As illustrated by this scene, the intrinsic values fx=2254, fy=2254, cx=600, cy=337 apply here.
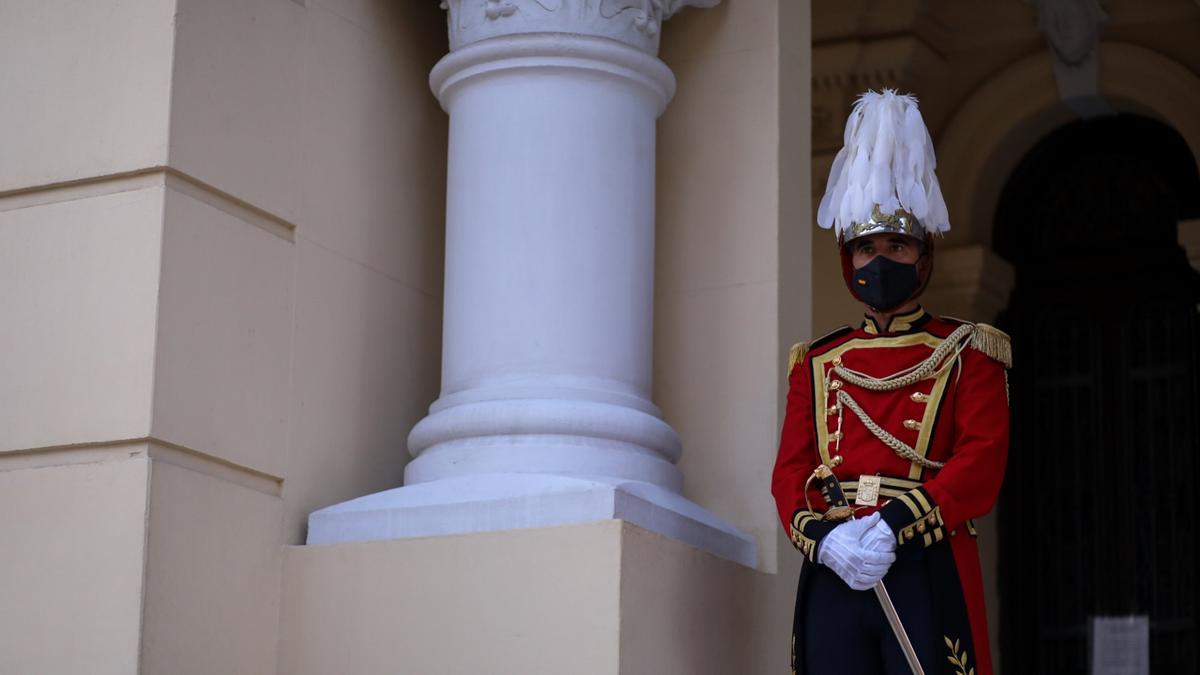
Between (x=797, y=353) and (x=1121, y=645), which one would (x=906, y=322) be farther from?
(x=1121, y=645)

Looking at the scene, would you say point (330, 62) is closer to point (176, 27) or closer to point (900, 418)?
point (176, 27)

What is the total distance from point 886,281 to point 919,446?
43 centimetres

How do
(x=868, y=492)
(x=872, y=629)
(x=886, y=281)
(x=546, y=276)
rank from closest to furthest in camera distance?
(x=872, y=629) → (x=868, y=492) → (x=886, y=281) → (x=546, y=276)

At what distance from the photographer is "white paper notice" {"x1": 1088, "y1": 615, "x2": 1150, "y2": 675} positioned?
9078 millimetres

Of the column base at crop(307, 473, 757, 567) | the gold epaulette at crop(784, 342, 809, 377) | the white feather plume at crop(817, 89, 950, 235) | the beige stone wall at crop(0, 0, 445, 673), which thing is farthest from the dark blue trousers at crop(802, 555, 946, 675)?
the beige stone wall at crop(0, 0, 445, 673)

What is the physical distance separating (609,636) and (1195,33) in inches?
196

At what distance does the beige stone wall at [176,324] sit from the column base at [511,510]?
0.64 ft

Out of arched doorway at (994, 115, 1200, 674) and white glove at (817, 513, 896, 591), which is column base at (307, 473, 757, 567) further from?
arched doorway at (994, 115, 1200, 674)

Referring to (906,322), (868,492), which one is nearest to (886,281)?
(906,322)

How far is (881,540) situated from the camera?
544 cm

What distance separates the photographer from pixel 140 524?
5598 mm

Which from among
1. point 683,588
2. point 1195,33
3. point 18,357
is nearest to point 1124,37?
point 1195,33

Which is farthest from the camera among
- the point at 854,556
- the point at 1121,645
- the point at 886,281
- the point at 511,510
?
the point at 1121,645

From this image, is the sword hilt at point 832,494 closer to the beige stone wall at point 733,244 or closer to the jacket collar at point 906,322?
the jacket collar at point 906,322
